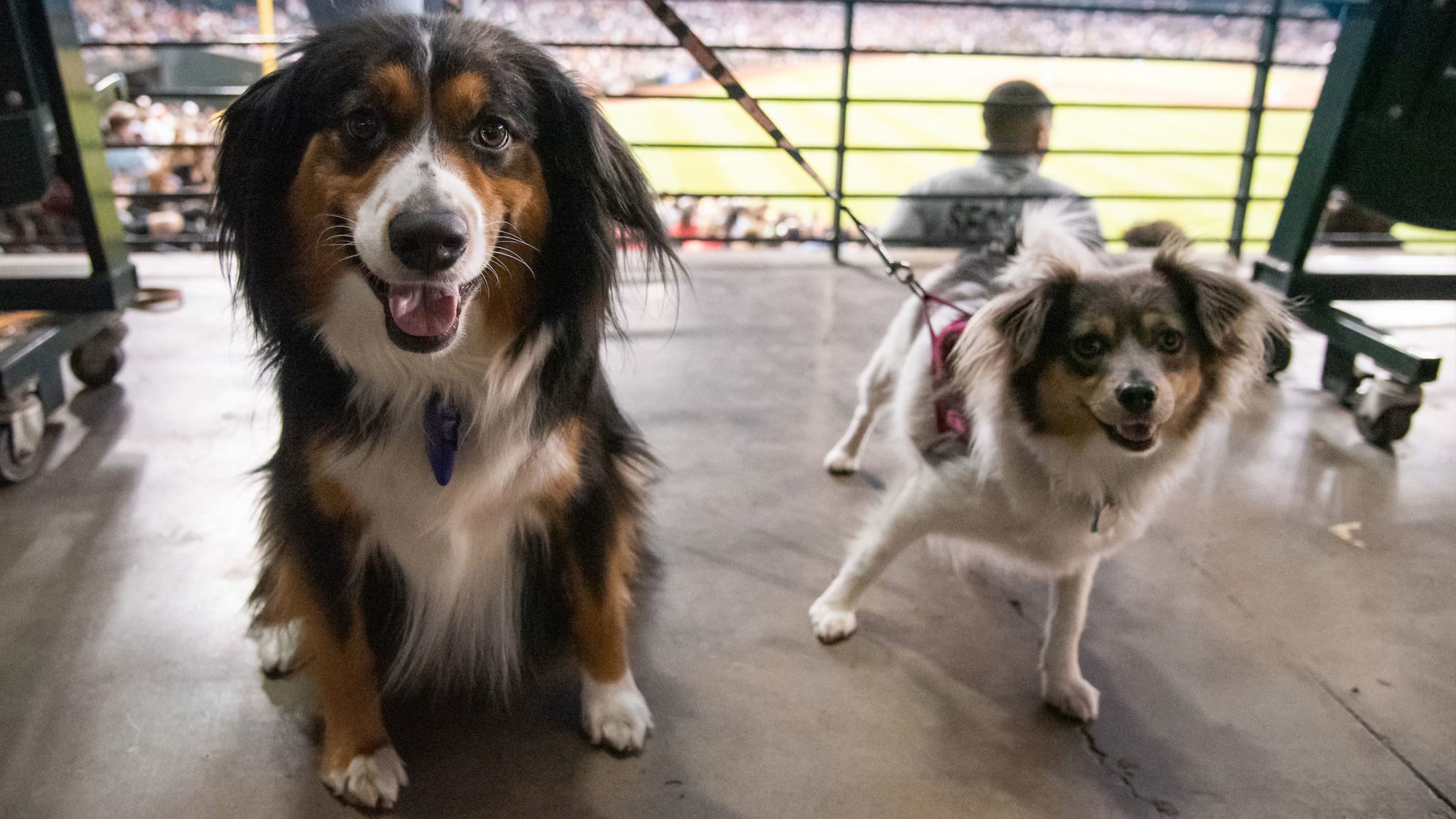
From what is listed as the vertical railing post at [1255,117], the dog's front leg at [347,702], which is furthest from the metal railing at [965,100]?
the dog's front leg at [347,702]

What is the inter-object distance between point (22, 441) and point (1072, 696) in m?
2.42

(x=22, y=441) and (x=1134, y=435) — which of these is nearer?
(x=1134, y=435)

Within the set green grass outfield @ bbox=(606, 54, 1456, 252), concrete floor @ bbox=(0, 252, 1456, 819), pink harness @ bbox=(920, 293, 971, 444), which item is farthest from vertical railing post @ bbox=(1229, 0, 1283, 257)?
pink harness @ bbox=(920, 293, 971, 444)

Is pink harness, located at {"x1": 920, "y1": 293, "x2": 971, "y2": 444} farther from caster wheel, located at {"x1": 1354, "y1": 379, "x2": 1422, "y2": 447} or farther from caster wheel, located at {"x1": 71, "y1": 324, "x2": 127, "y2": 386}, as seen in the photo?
caster wheel, located at {"x1": 71, "y1": 324, "x2": 127, "y2": 386}

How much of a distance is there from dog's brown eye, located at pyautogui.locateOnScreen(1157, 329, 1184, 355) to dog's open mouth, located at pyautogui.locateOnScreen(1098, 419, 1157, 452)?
0.13m

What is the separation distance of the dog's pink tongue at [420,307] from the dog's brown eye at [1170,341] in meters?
1.08

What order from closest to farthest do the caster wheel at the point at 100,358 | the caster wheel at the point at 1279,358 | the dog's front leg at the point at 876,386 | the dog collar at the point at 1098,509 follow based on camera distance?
the dog collar at the point at 1098,509, the dog's front leg at the point at 876,386, the caster wheel at the point at 100,358, the caster wheel at the point at 1279,358

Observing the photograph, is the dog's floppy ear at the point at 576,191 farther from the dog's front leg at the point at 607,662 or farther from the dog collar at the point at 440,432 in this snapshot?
the dog's front leg at the point at 607,662

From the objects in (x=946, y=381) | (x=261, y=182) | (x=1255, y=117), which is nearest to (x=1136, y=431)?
(x=946, y=381)

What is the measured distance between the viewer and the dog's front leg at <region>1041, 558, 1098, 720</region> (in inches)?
65.1

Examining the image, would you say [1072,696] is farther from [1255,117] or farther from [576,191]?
[1255,117]

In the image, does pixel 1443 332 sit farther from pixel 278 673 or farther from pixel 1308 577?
pixel 278 673

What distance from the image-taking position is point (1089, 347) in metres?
1.51

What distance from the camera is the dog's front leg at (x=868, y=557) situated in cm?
176
